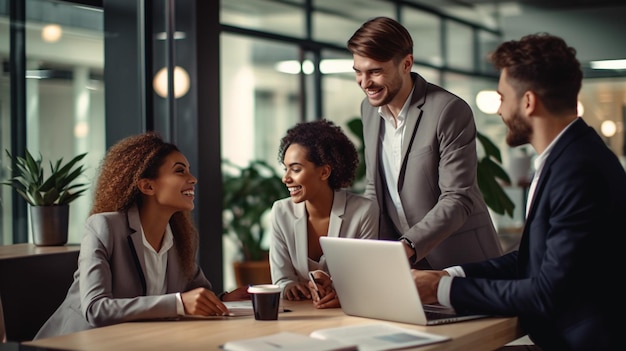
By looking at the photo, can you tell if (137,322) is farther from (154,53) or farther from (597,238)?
(154,53)

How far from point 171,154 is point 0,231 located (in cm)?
188

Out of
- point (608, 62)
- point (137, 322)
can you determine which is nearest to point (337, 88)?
point (608, 62)

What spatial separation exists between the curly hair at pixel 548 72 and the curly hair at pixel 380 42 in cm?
74

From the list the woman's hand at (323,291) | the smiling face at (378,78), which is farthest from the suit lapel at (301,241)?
the smiling face at (378,78)

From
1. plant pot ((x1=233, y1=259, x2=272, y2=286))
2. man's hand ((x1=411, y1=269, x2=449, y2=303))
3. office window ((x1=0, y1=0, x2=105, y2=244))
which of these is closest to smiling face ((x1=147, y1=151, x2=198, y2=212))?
man's hand ((x1=411, y1=269, x2=449, y2=303))

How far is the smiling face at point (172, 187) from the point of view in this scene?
3.01 m

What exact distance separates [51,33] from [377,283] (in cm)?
320

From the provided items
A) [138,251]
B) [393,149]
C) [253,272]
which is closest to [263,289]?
[138,251]

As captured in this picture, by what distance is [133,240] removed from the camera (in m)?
2.88

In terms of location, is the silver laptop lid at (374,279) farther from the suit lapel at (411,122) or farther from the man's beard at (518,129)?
the suit lapel at (411,122)

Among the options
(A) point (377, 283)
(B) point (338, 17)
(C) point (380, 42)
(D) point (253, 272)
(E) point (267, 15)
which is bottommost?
(D) point (253, 272)

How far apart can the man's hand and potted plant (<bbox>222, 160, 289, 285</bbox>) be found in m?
4.72

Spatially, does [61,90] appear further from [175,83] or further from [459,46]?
[459,46]

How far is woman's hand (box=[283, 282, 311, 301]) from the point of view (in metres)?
3.00
